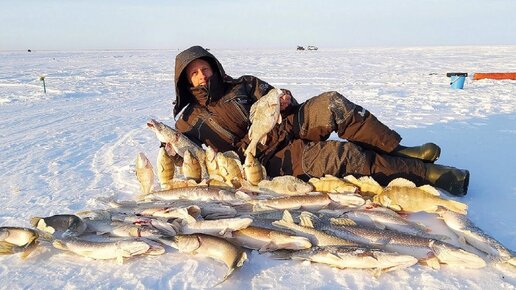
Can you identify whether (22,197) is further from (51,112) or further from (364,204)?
(51,112)

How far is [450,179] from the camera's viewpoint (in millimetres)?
4141

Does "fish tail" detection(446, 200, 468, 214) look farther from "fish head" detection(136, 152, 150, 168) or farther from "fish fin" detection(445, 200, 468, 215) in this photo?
"fish head" detection(136, 152, 150, 168)

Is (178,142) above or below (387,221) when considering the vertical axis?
above

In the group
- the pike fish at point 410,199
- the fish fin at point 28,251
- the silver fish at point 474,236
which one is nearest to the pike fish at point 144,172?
the fish fin at point 28,251

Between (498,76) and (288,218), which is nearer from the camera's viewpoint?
(288,218)

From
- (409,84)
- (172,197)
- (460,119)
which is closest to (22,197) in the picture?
(172,197)

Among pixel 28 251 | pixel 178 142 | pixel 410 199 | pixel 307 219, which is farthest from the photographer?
pixel 178 142

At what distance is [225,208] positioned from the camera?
3.42 m

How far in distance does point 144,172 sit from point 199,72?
4.54 ft

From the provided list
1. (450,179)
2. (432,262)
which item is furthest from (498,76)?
(432,262)

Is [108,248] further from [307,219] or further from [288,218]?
[307,219]

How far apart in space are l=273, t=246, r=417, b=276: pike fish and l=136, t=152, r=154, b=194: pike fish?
204 centimetres

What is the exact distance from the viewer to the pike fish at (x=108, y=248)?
9.29 ft

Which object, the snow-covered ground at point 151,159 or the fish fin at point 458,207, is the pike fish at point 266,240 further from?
the fish fin at point 458,207
